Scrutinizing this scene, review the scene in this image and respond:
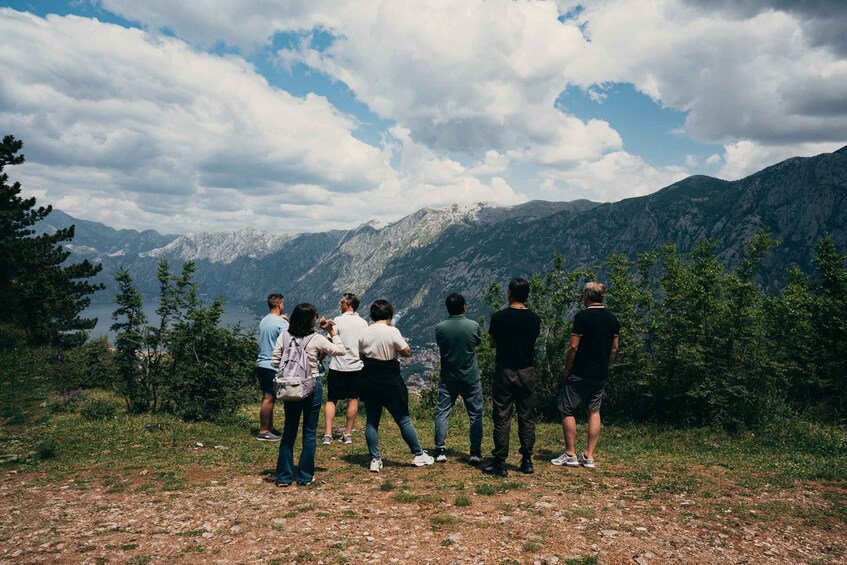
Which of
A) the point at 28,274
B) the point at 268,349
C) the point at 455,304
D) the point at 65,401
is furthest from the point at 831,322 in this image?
the point at 28,274

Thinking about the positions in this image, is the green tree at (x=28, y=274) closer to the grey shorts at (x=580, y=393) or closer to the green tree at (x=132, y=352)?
the green tree at (x=132, y=352)

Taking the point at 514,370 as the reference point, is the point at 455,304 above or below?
above

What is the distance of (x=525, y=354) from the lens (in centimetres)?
838

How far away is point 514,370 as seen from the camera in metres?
8.48

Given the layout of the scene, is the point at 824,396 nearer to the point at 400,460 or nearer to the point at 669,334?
the point at 669,334

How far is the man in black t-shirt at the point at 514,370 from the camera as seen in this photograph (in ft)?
27.4

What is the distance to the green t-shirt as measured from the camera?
8734 mm

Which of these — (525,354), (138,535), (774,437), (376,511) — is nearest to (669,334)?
(774,437)

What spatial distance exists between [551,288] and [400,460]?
1085cm

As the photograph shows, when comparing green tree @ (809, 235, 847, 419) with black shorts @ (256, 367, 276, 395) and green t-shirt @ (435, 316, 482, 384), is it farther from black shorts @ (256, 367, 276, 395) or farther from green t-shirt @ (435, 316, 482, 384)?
black shorts @ (256, 367, 276, 395)

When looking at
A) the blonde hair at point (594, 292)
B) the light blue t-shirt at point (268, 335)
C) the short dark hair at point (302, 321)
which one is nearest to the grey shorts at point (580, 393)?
the blonde hair at point (594, 292)

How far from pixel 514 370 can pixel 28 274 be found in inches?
1526

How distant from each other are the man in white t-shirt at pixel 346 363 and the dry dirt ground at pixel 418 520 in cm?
170

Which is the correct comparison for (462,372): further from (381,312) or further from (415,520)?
(415,520)
